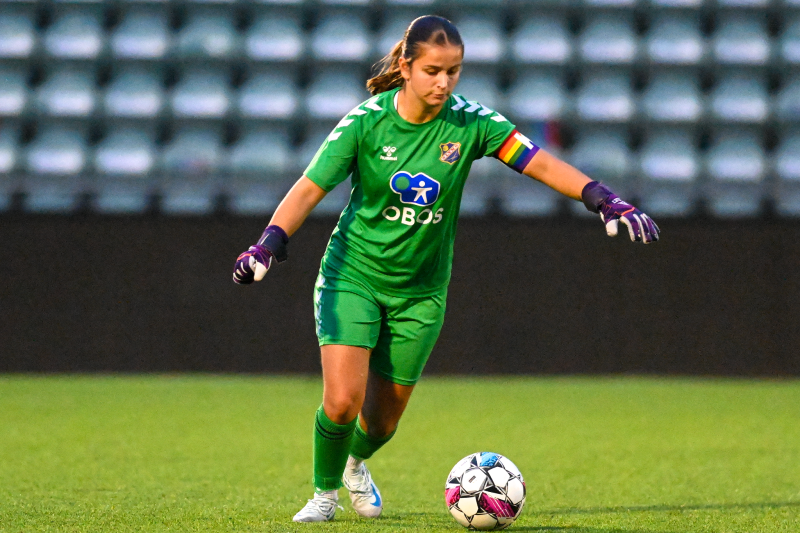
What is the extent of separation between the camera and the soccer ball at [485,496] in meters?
3.19

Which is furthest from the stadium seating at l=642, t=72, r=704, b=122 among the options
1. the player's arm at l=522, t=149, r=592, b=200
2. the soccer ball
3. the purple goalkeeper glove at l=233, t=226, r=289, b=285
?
the purple goalkeeper glove at l=233, t=226, r=289, b=285

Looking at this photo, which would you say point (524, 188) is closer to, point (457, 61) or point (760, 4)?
point (760, 4)

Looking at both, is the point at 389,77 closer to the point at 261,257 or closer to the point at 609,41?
the point at 261,257

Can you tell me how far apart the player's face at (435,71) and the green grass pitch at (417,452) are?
1.35m

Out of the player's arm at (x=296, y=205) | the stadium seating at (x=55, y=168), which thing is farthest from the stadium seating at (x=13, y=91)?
the player's arm at (x=296, y=205)

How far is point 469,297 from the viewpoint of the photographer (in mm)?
8523

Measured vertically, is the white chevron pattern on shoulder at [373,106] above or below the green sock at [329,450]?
above

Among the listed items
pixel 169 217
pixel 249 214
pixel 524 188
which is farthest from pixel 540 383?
Answer: pixel 169 217

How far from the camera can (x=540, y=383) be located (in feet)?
28.9

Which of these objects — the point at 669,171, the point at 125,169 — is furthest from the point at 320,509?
the point at 669,171

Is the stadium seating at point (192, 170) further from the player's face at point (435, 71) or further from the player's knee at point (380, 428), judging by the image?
the player's face at point (435, 71)

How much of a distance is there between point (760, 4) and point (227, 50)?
5577 millimetres

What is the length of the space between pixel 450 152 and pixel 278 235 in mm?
636

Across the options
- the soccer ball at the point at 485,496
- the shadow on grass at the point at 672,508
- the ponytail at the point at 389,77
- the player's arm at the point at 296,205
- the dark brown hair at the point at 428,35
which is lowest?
the shadow on grass at the point at 672,508
